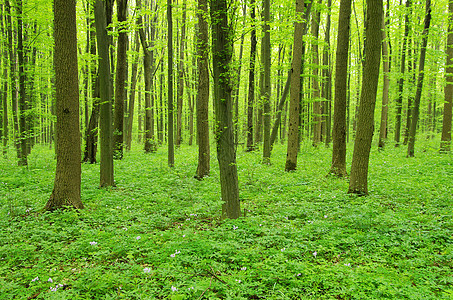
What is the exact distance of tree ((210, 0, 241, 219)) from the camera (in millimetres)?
4699

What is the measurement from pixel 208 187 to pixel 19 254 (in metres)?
4.92

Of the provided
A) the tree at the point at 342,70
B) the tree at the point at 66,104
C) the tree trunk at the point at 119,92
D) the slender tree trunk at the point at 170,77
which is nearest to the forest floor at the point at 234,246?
the tree at the point at 66,104

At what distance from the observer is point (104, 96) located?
7.74 m

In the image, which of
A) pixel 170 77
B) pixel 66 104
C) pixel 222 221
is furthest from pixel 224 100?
pixel 170 77

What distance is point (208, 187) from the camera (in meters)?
7.99

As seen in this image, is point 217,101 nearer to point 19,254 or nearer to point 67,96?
point 67,96

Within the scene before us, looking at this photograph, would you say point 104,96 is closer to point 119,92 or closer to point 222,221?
point 222,221

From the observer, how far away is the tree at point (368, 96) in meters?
6.40

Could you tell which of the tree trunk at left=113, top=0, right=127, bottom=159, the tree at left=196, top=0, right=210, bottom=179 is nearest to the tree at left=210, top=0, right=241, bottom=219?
the tree at left=196, top=0, right=210, bottom=179

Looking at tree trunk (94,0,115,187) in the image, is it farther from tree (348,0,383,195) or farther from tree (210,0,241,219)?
tree (348,0,383,195)

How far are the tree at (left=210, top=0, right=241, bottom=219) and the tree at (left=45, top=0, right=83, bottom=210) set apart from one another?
3.54 m

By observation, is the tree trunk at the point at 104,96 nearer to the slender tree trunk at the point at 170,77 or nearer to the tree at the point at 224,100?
the slender tree trunk at the point at 170,77

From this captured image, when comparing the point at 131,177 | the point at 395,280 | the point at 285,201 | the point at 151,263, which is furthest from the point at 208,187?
the point at 395,280

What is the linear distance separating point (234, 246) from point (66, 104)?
5.00 m
